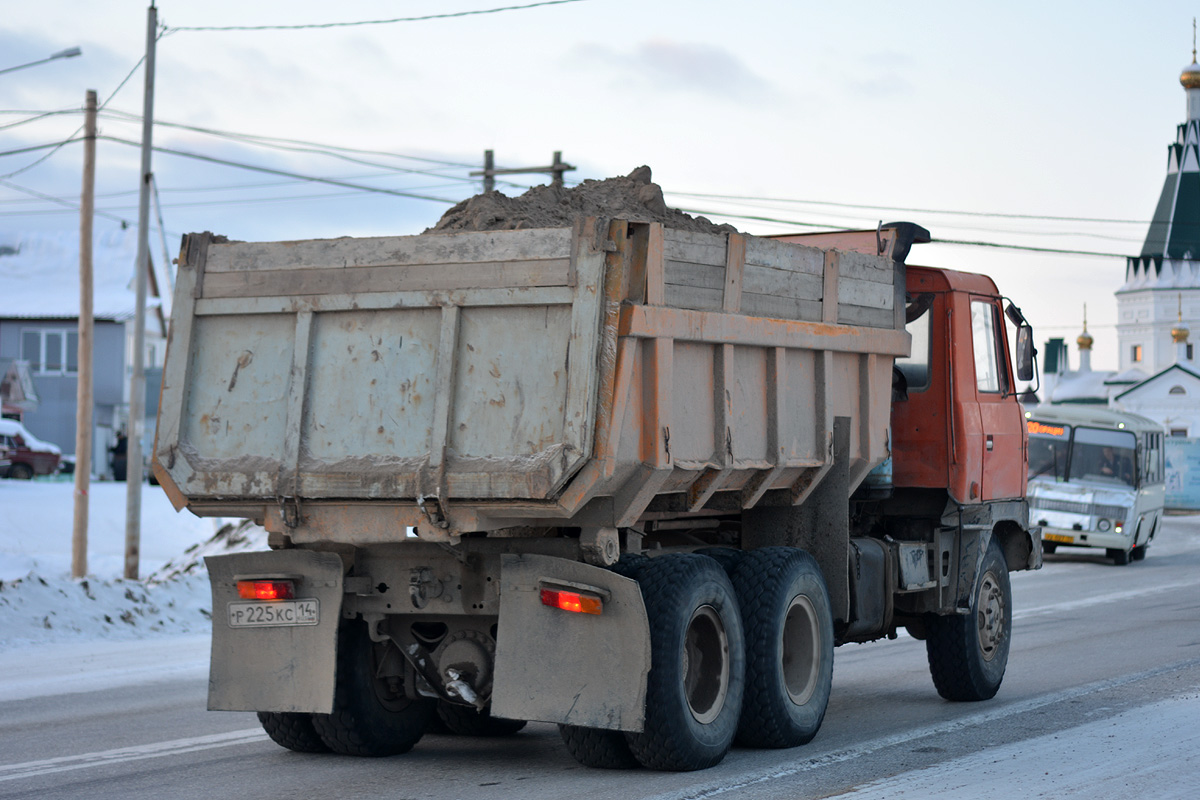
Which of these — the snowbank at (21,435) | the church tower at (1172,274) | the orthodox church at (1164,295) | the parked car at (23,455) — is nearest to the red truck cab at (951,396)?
the parked car at (23,455)

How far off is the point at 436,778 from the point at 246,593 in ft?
4.38

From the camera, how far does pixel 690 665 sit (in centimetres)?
757

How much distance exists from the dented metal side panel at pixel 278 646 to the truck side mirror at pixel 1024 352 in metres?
5.36

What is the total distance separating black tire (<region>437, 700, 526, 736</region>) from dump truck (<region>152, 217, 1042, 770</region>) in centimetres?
3

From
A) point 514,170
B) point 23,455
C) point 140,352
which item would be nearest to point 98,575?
point 140,352

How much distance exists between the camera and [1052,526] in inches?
990

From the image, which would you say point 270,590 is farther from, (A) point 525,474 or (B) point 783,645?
(B) point 783,645

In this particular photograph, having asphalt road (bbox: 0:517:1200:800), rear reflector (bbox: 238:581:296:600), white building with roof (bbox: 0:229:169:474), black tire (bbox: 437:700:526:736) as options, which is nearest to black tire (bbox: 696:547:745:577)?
A: asphalt road (bbox: 0:517:1200:800)

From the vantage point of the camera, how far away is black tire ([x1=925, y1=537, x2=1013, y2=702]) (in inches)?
397

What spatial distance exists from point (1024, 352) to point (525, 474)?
16.5 feet

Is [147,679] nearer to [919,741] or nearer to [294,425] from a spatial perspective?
[294,425]

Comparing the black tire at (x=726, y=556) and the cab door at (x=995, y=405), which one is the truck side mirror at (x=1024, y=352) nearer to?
the cab door at (x=995, y=405)

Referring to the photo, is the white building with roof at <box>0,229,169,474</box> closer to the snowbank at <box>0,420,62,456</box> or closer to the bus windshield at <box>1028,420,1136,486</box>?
the snowbank at <box>0,420,62,456</box>

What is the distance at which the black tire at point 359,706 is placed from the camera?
7.84 metres
